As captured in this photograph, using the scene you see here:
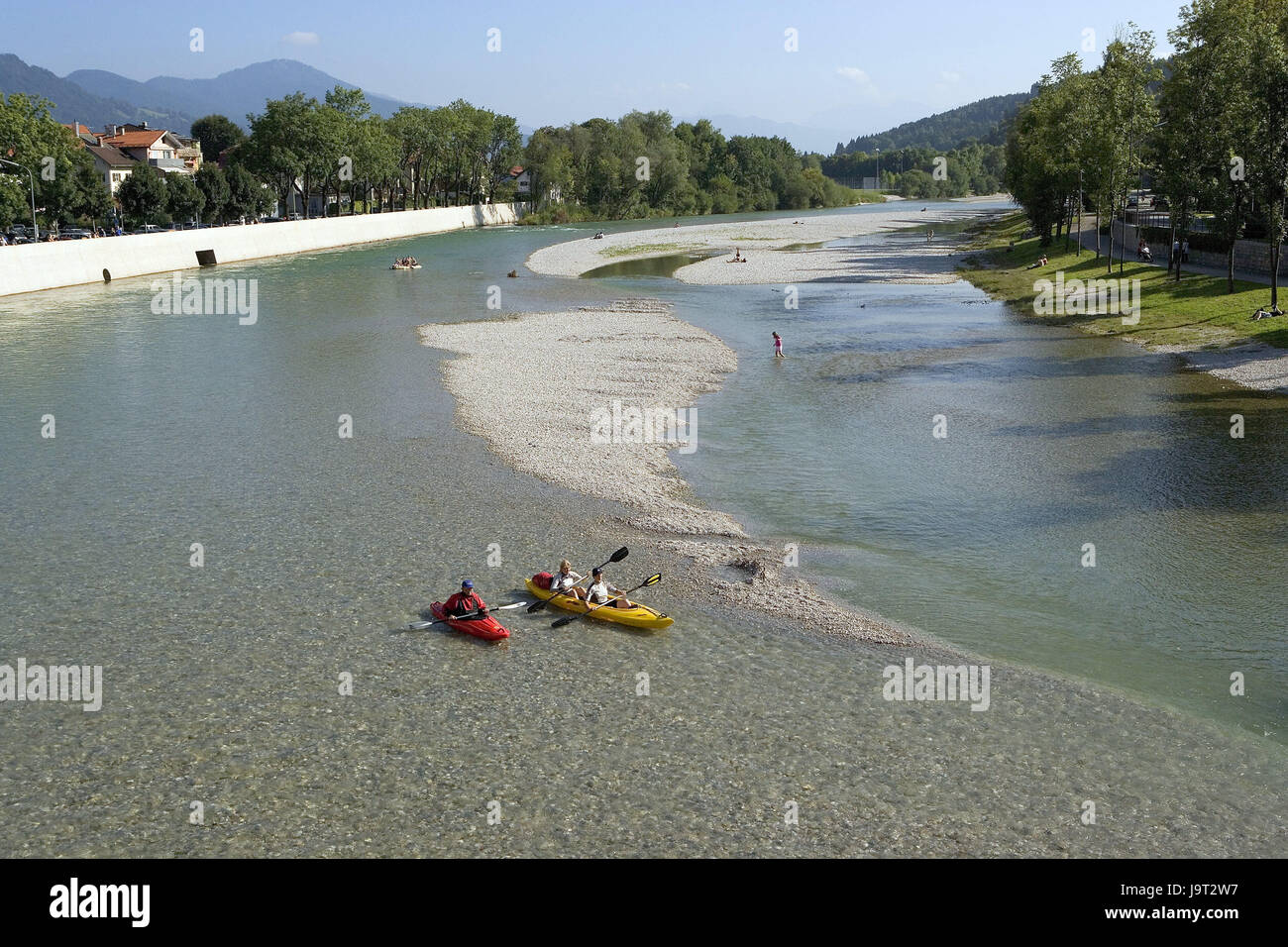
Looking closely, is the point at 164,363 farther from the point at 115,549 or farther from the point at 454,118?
the point at 454,118

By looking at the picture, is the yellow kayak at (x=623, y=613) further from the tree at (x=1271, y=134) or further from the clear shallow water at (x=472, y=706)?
the tree at (x=1271, y=134)

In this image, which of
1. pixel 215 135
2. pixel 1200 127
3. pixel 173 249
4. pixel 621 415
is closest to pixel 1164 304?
pixel 1200 127

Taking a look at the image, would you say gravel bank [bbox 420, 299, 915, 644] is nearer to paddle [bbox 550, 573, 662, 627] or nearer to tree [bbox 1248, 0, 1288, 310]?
paddle [bbox 550, 573, 662, 627]

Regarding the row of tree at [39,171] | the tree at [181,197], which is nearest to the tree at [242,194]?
the tree at [181,197]

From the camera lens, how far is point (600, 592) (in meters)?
24.2

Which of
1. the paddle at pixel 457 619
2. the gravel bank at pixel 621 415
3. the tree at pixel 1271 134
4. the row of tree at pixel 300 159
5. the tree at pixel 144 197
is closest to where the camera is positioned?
the paddle at pixel 457 619

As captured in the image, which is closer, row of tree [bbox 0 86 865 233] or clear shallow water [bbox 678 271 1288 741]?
clear shallow water [bbox 678 271 1288 741]

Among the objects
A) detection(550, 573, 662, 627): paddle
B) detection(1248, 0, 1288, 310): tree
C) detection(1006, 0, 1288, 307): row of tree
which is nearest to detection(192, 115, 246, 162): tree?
detection(1006, 0, 1288, 307): row of tree

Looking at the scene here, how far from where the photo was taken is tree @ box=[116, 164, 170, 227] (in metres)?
119

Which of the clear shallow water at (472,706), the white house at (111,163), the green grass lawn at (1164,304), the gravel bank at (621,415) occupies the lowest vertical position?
the clear shallow water at (472,706)

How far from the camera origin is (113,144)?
170000 millimetres

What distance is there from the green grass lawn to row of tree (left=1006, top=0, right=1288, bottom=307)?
152cm

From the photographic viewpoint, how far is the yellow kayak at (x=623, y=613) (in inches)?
932

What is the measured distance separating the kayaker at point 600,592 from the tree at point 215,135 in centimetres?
19699
